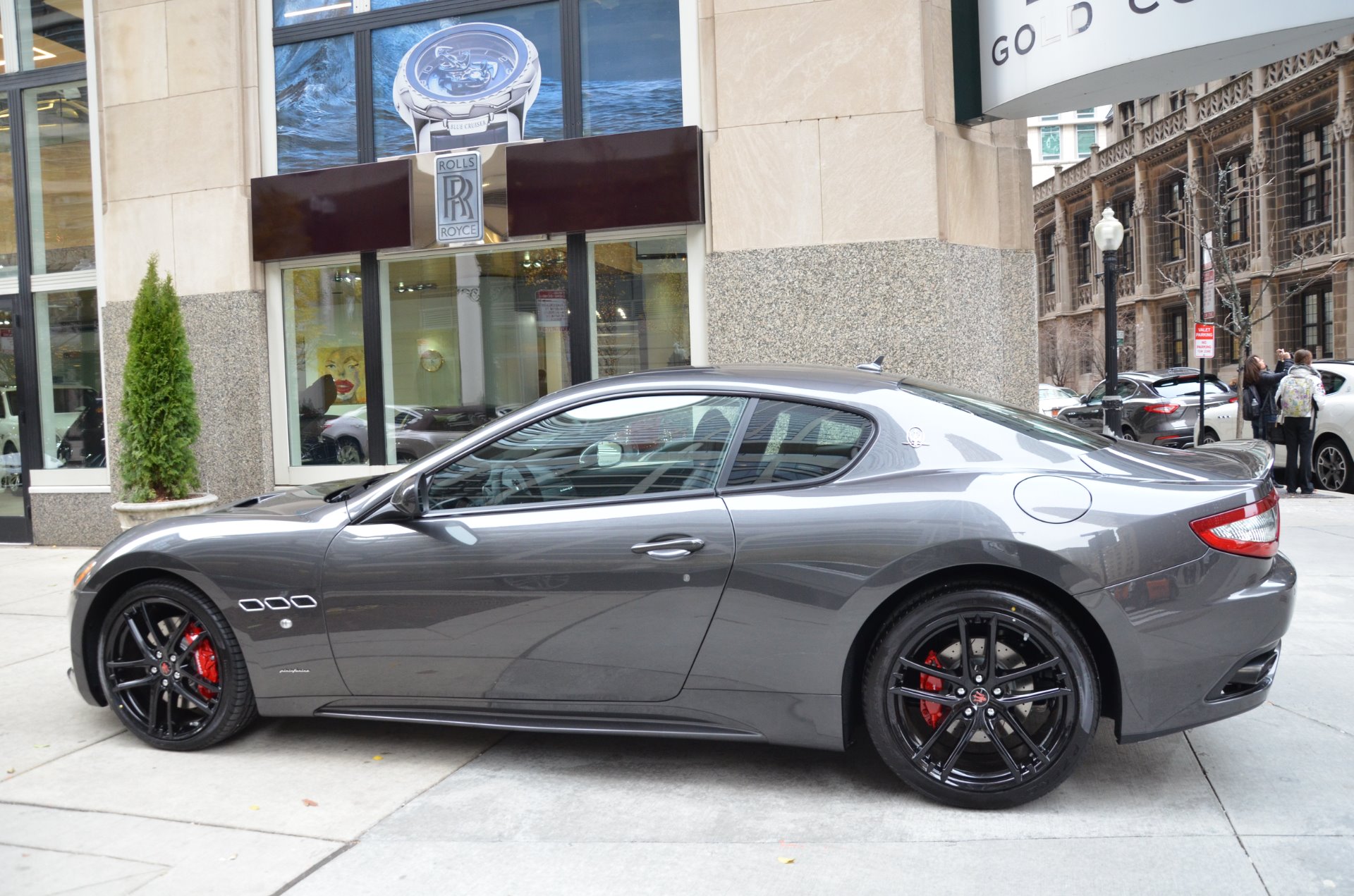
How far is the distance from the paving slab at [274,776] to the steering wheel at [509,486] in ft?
3.51

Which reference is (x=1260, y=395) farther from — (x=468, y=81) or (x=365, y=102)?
(x=365, y=102)

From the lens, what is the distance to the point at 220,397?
33.8 ft

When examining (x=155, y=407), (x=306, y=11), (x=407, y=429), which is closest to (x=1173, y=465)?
(x=407, y=429)

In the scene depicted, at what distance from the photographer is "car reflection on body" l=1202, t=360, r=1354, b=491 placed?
13.6 m

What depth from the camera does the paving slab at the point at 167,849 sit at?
127 inches

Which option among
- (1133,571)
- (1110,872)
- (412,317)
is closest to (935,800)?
(1110,872)

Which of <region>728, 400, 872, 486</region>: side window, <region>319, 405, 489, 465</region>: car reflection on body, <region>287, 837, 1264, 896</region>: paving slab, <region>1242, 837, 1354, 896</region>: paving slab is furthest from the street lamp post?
<region>287, 837, 1264, 896</region>: paving slab

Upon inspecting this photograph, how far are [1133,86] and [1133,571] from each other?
6319 millimetres

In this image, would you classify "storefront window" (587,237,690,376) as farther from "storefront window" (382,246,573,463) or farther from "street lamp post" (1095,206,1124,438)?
"street lamp post" (1095,206,1124,438)

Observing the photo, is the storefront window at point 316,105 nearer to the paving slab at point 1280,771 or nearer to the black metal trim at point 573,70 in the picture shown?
the black metal trim at point 573,70

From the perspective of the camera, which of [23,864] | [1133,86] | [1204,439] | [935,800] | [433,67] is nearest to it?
[23,864]

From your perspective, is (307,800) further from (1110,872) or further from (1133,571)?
(1133,571)

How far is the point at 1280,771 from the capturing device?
12.8ft

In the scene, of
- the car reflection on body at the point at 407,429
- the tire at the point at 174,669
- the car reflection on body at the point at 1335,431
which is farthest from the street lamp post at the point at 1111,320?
the tire at the point at 174,669
